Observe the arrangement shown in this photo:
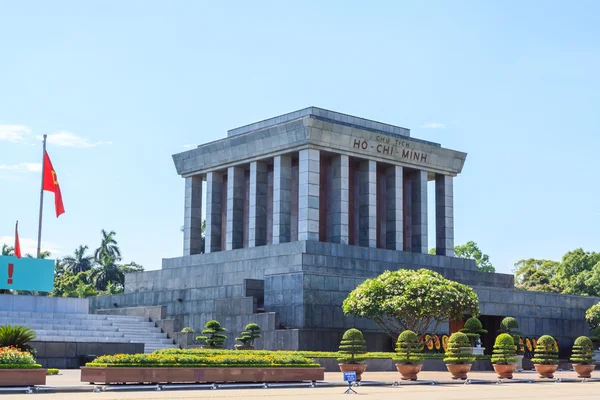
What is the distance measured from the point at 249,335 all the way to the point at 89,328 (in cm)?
1000

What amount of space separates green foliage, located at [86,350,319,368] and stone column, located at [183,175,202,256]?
3166 cm

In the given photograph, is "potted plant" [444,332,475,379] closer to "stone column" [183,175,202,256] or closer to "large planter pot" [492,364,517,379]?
"large planter pot" [492,364,517,379]

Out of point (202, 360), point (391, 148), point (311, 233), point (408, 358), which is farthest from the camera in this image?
point (391, 148)

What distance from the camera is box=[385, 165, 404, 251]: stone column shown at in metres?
62.5

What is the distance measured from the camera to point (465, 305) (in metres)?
46.5

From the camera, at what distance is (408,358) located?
37469 millimetres

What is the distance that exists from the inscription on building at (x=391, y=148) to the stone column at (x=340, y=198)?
5.00ft

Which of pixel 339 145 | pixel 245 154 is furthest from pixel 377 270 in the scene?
pixel 245 154

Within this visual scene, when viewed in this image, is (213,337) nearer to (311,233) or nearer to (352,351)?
(352,351)

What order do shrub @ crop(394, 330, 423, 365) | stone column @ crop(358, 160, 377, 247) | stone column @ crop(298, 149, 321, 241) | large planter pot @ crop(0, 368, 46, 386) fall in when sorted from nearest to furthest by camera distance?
large planter pot @ crop(0, 368, 46, 386) < shrub @ crop(394, 330, 423, 365) < stone column @ crop(298, 149, 321, 241) < stone column @ crop(358, 160, 377, 247)

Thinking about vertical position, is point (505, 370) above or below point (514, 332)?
below

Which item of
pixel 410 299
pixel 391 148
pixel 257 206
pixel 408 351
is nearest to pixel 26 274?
pixel 257 206

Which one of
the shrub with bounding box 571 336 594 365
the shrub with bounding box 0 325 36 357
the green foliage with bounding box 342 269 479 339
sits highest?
the green foliage with bounding box 342 269 479 339

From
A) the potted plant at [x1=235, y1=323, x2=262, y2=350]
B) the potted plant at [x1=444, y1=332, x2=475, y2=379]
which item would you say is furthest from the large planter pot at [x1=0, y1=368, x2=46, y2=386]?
the potted plant at [x1=444, y1=332, x2=475, y2=379]
